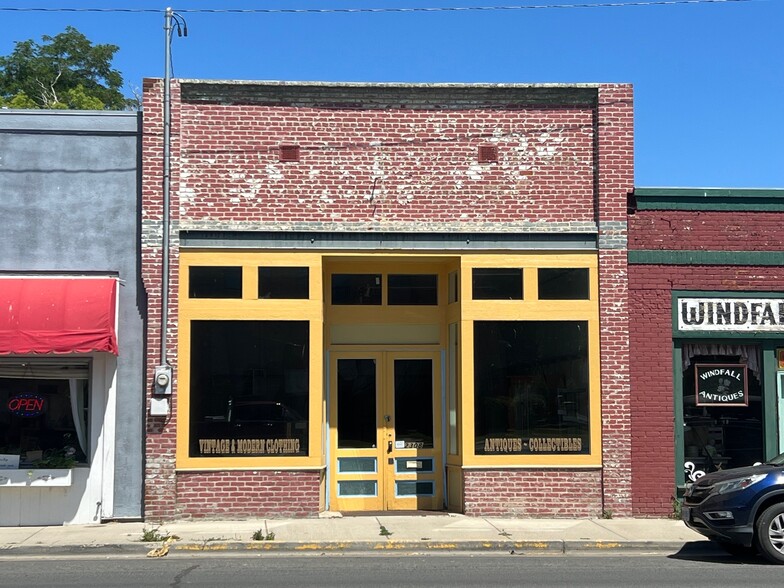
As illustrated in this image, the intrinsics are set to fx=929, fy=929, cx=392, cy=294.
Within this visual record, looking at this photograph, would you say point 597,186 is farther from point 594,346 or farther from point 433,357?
point 433,357

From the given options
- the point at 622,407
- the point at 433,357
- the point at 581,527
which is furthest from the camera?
the point at 433,357

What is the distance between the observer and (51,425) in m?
13.4

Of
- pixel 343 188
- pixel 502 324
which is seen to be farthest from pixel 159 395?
pixel 502 324

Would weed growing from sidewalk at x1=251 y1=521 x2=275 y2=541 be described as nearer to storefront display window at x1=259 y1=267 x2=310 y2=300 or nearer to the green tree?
storefront display window at x1=259 y1=267 x2=310 y2=300

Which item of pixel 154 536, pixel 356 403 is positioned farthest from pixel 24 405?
pixel 356 403

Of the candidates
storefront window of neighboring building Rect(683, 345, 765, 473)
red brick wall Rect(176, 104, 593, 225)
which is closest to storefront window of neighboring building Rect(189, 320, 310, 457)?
red brick wall Rect(176, 104, 593, 225)

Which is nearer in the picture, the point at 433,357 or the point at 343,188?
the point at 343,188

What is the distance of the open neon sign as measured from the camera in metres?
13.4

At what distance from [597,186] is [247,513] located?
7.08 meters

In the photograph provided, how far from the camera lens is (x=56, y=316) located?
41.9 ft

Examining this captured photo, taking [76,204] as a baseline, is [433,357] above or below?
below

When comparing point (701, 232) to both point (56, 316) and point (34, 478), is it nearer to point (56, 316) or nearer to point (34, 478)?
point (56, 316)

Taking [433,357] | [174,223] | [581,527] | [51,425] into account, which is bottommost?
[581,527]

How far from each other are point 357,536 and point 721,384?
612 cm
